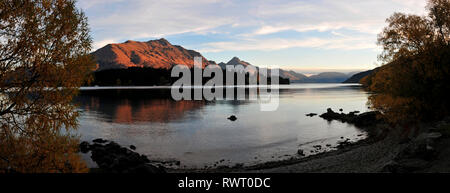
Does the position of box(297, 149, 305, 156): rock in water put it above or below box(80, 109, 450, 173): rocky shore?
below

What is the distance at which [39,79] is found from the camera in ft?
45.9

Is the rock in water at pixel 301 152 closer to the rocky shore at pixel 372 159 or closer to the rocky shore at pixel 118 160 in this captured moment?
the rocky shore at pixel 372 159

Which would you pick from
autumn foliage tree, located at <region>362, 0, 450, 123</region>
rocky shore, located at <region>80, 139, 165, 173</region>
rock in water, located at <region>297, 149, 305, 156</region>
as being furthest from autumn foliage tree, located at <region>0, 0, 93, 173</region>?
autumn foliage tree, located at <region>362, 0, 450, 123</region>

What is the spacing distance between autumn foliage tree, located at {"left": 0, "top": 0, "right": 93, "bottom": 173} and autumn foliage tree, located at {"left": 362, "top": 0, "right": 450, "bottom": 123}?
29207 mm

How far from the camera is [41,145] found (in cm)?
1466

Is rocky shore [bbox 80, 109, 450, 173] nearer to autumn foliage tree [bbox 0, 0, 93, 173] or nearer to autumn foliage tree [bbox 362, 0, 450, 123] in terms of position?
autumn foliage tree [bbox 362, 0, 450, 123]

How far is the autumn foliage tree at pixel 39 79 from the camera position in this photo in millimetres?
13789

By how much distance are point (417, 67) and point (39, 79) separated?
31825mm

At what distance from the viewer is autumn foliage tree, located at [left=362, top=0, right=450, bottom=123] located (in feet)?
85.1

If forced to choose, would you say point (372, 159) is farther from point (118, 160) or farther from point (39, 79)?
point (39, 79)

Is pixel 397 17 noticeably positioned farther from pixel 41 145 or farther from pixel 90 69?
pixel 41 145
